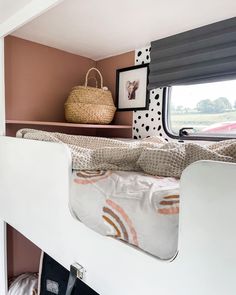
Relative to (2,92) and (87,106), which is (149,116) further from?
(2,92)

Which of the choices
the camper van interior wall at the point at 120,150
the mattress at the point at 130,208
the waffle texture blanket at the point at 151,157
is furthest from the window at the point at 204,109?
the mattress at the point at 130,208

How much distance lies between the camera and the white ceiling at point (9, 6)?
118 centimetres

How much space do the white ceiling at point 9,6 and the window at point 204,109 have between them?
1088 millimetres

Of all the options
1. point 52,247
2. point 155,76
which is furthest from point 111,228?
point 155,76

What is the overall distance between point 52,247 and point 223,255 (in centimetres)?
70

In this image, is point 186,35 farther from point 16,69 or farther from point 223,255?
point 223,255

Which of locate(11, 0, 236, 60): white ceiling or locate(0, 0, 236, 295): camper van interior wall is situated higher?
locate(11, 0, 236, 60): white ceiling

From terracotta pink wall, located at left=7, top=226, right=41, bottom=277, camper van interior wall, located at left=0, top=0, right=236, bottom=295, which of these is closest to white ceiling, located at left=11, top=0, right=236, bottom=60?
camper van interior wall, located at left=0, top=0, right=236, bottom=295

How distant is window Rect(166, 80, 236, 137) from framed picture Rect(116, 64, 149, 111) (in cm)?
23

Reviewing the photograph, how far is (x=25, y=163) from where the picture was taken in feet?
3.59

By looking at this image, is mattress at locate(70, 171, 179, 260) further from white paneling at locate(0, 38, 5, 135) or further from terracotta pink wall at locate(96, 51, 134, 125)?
terracotta pink wall at locate(96, 51, 134, 125)

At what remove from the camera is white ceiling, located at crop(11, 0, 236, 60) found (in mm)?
1272

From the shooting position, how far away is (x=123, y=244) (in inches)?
24.5

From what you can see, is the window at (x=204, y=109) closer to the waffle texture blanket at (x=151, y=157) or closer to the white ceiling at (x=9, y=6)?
the waffle texture blanket at (x=151, y=157)
